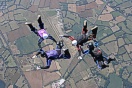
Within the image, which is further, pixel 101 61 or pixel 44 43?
pixel 44 43

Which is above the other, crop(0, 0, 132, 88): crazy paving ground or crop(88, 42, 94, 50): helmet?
crop(88, 42, 94, 50): helmet

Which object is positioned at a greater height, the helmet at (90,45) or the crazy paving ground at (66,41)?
the helmet at (90,45)

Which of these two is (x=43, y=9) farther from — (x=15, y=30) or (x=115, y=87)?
(x=115, y=87)

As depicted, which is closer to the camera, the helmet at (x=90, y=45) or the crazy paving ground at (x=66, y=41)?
the helmet at (x=90, y=45)

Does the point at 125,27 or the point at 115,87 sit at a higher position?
the point at 125,27

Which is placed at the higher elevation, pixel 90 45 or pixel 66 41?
pixel 90 45

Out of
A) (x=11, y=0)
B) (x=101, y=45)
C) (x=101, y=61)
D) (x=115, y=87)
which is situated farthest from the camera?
(x=11, y=0)

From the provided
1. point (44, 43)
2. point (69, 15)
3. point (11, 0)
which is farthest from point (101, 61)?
point (11, 0)

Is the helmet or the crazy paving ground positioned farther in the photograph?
the crazy paving ground
